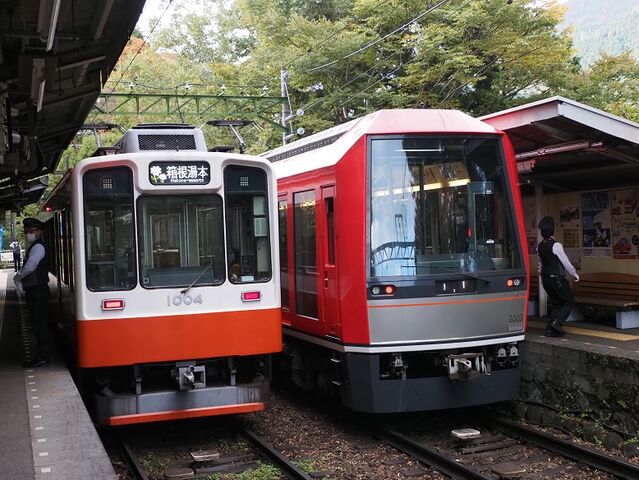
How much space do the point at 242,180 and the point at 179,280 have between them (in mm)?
1183

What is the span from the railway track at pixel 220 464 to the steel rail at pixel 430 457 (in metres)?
1.16

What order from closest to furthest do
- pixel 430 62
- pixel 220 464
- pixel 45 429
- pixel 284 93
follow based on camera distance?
pixel 45 429, pixel 220 464, pixel 430 62, pixel 284 93

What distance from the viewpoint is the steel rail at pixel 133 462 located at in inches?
260

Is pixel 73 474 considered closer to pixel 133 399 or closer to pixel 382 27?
pixel 133 399

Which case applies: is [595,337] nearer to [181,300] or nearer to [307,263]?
[307,263]

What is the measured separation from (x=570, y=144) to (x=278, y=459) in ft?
15.9

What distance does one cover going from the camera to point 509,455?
280 inches

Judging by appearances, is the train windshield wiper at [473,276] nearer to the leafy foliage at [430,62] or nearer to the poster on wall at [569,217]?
the poster on wall at [569,217]

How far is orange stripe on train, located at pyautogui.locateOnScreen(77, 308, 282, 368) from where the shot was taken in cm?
701

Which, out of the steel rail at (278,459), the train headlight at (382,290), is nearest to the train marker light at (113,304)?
the steel rail at (278,459)

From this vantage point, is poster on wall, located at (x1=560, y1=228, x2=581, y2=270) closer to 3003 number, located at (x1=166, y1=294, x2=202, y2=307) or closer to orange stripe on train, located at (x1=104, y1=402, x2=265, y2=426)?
orange stripe on train, located at (x1=104, y1=402, x2=265, y2=426)

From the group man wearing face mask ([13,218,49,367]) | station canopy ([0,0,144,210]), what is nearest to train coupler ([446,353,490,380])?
station canopy ([0,0,144,210])

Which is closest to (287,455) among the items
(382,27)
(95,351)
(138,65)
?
(95,351)

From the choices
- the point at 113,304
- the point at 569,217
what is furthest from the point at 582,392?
the point at 113,304
